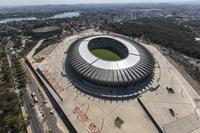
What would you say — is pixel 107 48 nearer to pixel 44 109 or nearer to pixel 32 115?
pixel 44 109

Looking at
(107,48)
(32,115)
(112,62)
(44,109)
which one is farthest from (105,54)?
(32,115)

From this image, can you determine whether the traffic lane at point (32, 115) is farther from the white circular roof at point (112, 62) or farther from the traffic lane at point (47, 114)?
the white circular roof at point (112, 62)

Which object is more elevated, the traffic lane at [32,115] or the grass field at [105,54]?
the grass field at [105,54]

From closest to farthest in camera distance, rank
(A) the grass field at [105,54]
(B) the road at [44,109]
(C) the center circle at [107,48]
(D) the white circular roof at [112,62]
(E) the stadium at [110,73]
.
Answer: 1. (B) the road at [44,109]
2. (E) the stadium at [110,73]
3. (D) the white circular roof at [112,62]
4. (A) the grass field at [105,54]
5. (C) the center circle at [107,48]

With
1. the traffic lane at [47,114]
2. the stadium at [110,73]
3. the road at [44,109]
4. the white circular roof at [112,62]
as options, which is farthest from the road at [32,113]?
the white circular roof at [112,62]

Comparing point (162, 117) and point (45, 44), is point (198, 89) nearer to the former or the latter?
point (162, 117)

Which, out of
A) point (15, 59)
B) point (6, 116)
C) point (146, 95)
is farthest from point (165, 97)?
point (15, 59)

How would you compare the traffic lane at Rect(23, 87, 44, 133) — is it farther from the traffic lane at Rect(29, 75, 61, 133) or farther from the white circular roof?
the white circular roof
